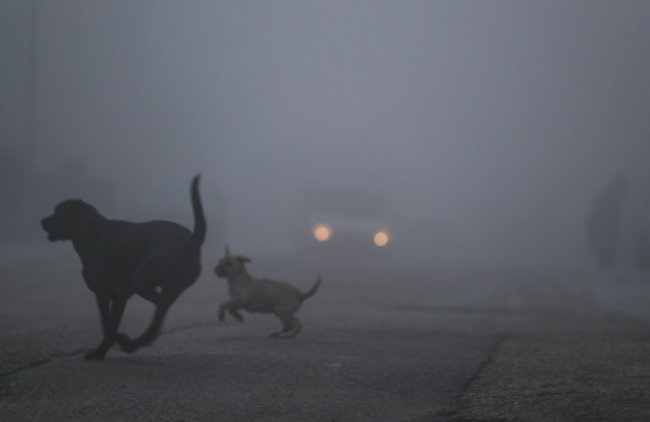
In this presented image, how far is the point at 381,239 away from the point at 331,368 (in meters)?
14.8

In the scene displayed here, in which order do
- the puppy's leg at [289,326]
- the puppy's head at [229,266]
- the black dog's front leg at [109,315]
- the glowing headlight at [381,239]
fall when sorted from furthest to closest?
1. the glowing headlight at [381,239]
2. the puppy's leg at [289,326]
3. the puppy's head at [229,266]
4. the black dog's front leg at [109,315]

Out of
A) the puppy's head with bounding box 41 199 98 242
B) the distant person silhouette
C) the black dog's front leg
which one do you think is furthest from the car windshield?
the black dog's front leg

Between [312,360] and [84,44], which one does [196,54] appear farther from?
[312,360]

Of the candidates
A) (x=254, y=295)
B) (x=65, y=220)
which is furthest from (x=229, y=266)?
(x=65, y=220)

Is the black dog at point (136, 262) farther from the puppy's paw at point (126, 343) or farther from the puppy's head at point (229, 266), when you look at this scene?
the puppy's head at point (229, 266)

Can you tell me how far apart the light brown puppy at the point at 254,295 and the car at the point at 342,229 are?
508 inches

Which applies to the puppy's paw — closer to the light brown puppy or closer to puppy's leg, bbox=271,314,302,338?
the light brown puppy

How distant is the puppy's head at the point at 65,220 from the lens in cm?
435

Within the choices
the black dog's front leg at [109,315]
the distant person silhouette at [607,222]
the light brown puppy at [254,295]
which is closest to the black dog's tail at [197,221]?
the black dog's front leg at [109,315]

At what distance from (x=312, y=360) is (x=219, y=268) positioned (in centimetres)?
114

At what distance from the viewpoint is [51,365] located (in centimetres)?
412

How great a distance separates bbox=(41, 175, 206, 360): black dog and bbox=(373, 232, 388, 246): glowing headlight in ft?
48.6

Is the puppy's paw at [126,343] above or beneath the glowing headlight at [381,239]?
above

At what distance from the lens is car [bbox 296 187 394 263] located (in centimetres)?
1861
